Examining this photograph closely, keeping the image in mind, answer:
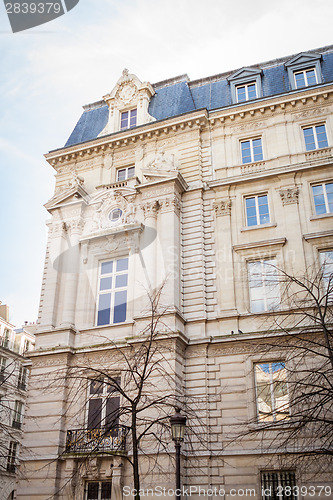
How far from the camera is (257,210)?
25.1m

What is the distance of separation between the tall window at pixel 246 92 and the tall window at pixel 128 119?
6.25 m

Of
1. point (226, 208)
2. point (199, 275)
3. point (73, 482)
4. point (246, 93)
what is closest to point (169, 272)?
point (199, 275)

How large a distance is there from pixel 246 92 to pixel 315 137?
557cm

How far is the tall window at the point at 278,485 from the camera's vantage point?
734 inches

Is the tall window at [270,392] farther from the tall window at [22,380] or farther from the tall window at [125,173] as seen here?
the tall window at [22,380]

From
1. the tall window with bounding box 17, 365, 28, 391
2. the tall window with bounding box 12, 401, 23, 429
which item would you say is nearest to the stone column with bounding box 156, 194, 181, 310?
the tall window with bounding box 17, 365, 28, 391

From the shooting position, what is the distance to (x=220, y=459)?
1983 centimetres

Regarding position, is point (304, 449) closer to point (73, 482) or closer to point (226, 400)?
point (226, 400)

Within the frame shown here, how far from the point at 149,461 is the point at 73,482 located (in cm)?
366

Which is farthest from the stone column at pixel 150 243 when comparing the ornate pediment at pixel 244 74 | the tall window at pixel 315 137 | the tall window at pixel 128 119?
the ornate pediment at pixel 244 74

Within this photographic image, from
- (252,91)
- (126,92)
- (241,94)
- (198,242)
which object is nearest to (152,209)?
(198,242)

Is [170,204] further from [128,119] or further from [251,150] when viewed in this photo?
[128,119]

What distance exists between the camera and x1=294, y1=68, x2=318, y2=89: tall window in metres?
27.9

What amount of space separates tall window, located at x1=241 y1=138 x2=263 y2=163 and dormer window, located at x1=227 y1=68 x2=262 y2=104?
10.3ft
